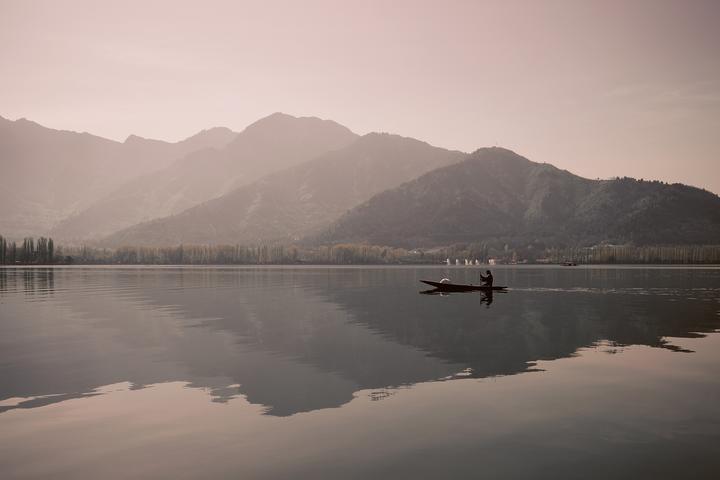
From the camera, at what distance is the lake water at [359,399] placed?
69.9 feet

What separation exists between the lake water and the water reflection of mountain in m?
0.28

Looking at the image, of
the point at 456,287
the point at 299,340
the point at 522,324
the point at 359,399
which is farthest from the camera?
the point at 456,287

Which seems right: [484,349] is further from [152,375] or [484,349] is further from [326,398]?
[152,375]

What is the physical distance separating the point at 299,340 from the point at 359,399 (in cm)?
2216

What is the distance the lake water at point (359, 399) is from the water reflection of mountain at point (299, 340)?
281mm

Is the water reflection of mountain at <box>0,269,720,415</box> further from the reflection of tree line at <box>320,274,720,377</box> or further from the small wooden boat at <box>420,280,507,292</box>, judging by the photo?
the small wooden boat at <box>420,280,507,292</box>

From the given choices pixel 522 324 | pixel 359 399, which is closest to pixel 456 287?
pixel 522 324

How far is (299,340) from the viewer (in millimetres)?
52031

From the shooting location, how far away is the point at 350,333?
56156 millimetres

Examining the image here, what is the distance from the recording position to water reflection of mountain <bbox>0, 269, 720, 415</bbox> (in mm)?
35562

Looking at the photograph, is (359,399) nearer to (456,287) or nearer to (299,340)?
(299,340)

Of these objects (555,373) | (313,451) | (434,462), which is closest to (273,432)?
(313,451)

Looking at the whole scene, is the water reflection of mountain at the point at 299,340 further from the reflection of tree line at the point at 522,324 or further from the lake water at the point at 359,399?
the lake water at the point at 359,399

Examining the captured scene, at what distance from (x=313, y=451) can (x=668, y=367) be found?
29.2 metres
